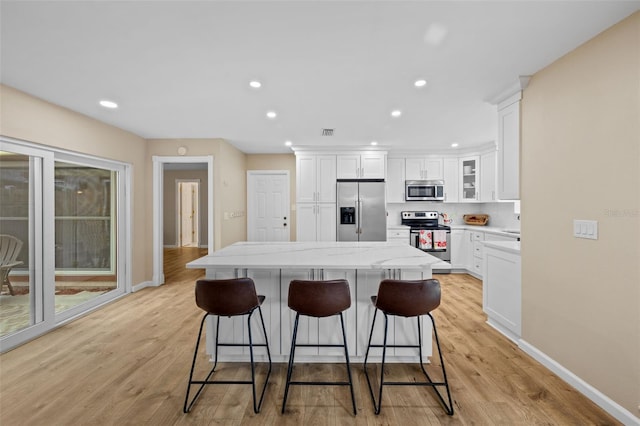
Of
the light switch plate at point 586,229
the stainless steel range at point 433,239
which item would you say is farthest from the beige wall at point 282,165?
the light switch plate at point 586,229

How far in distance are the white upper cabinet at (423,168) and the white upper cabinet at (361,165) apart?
0.66m

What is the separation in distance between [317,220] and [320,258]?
10.6 feet

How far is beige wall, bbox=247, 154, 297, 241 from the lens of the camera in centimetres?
608

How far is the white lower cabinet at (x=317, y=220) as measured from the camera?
5.45 metres

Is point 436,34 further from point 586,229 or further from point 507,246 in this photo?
point 507,246

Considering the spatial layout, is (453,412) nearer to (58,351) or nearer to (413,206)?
(58,351)

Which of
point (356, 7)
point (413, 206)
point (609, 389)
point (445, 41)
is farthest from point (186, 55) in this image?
point (413, 206)

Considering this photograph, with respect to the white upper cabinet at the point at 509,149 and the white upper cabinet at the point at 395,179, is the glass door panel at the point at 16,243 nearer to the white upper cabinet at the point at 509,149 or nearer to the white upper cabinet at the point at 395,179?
the white upper cabinet at the point at 509,149

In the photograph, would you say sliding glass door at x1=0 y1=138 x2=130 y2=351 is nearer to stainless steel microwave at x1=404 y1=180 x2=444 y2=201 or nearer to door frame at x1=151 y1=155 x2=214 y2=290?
door frame at x1=151 y1=155 x2=214 y2=290

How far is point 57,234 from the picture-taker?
3219 mm

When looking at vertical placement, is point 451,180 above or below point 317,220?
above

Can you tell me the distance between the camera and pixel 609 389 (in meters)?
1.82

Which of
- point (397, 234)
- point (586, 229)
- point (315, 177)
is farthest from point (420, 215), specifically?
point (586, 229)

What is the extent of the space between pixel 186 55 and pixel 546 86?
2.85m
